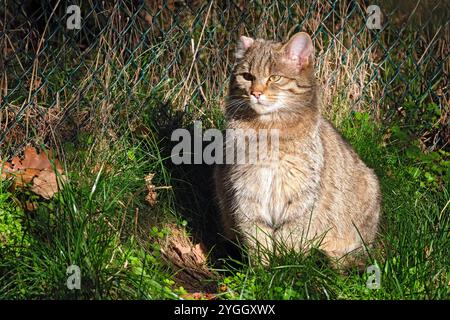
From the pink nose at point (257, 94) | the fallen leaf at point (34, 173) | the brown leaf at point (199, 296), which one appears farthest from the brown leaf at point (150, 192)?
the pink nose at point (257, 94)

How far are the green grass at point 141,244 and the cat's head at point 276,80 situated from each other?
2.92 feet

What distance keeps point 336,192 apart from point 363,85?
1622mm

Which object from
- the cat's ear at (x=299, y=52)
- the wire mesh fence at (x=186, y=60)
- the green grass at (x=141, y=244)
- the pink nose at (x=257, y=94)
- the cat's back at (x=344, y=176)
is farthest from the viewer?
the wire mesh fence at (x=186, y=60)

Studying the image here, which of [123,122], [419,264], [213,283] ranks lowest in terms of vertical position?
[213,283]

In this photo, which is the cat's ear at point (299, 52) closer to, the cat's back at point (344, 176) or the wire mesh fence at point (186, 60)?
the cat's back at point (344, 176)

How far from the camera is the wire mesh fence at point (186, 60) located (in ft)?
19.1

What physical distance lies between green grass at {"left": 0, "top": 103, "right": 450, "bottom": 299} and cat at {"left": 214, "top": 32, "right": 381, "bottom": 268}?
24 cm

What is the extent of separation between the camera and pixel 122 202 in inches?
199

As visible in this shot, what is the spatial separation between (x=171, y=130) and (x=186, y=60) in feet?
2.36

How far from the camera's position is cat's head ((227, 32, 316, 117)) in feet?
15.6

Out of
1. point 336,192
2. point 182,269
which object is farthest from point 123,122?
point 336,192

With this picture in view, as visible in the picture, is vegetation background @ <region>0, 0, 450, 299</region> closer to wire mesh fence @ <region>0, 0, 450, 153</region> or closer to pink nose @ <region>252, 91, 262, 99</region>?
wire mesh fence @ <region>0, 0, 450, 153</region>

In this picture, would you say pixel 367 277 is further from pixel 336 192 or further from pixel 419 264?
pixel 336 192

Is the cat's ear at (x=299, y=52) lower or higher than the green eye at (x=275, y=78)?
higher
